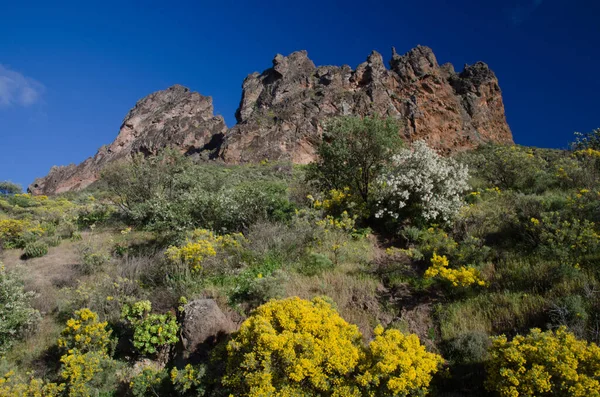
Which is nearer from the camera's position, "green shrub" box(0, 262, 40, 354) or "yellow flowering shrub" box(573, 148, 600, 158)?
"green shrub" box(0, 262, 40, 354)

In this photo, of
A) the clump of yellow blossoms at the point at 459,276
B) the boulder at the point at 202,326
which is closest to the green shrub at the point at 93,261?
the boulder at the point at 202,326

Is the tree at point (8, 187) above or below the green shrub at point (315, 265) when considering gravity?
above

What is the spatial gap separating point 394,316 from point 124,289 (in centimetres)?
551

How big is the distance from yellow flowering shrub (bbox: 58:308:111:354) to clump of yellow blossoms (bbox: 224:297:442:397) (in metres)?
2.78

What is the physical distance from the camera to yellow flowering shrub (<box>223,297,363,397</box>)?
3506 millimetres

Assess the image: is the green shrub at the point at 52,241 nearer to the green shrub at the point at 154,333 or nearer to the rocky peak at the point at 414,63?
the green shrub at the point at 154,333

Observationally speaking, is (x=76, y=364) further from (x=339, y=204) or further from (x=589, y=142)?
(x=589, y=142)

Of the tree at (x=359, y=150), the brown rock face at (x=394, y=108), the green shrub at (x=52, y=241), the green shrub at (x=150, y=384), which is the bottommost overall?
the green shrub at (x=150, y=384)

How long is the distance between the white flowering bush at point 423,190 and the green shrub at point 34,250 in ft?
35.6

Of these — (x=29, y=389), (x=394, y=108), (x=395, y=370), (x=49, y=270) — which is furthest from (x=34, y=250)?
(x=394, y=108)

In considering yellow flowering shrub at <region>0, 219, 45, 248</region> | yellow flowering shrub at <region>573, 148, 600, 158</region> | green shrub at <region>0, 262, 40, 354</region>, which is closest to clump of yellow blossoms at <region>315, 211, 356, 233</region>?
green shrub at <region>0, 262, 40, 354</region>

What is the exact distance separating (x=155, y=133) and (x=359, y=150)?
224 feet

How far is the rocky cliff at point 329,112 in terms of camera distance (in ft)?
153

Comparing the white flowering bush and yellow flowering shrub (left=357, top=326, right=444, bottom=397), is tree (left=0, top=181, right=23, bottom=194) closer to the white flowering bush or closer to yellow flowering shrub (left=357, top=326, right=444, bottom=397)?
the white flowering bush
